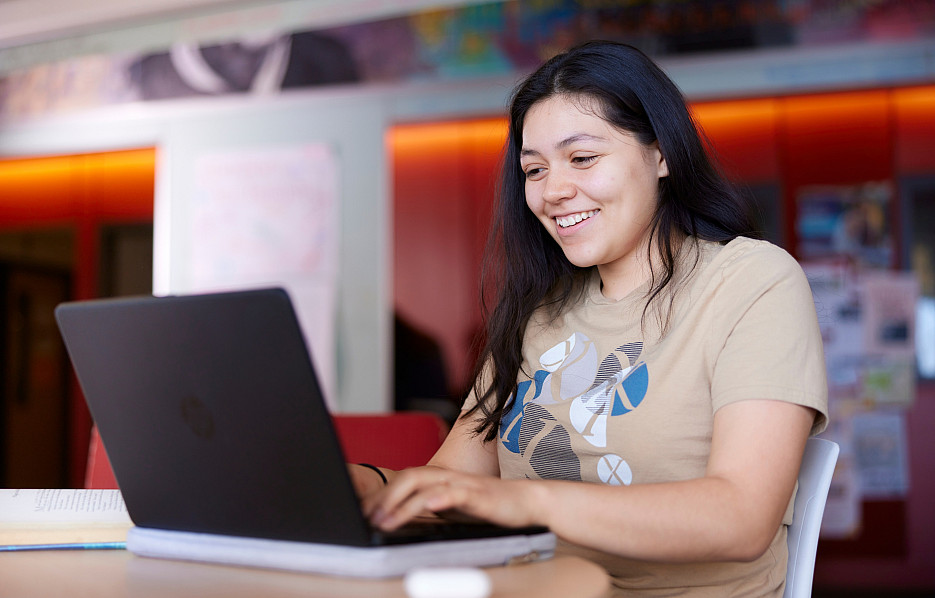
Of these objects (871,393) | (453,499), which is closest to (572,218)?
(453,499)

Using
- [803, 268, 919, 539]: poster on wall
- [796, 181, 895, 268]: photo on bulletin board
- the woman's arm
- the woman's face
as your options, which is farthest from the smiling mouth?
[796, 181, 895, 268]: photo on bulletin board

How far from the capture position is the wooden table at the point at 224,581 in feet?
2.42

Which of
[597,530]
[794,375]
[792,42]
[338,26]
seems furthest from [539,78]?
[338,26]

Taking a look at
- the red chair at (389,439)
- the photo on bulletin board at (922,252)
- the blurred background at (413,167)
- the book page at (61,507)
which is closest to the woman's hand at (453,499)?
the book page at (61,507)

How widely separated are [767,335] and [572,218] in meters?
0.40

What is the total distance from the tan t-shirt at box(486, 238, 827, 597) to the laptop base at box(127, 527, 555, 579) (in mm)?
360

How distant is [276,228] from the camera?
4109 millimetres

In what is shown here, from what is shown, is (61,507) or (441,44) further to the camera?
(441,44)

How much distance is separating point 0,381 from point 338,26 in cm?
267

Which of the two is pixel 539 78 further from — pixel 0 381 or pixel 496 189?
pixel 0 381

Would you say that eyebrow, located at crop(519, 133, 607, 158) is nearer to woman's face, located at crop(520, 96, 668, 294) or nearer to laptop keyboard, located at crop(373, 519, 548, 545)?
woman's face, located at crop(520, 96, 668, 294)

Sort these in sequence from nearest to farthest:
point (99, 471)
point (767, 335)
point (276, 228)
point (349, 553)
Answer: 1. point (349, 553)
2. point (767, 335)
3. point (99, 471)
4. point (276, 228)

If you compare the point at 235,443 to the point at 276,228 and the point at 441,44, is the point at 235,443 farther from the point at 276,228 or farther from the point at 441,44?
the point at 276,228

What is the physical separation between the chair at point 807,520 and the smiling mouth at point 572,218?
486mm
